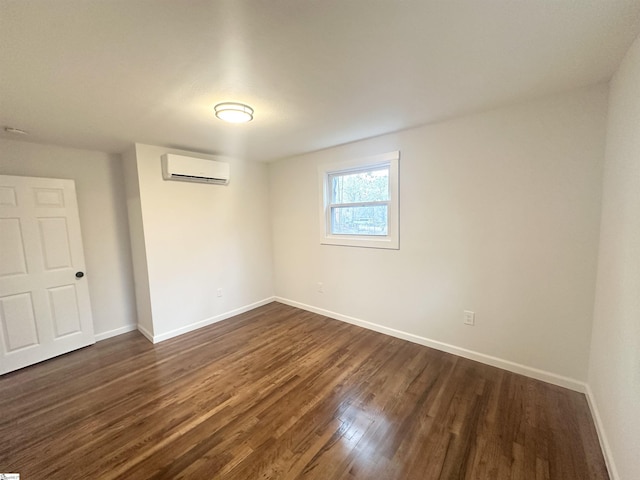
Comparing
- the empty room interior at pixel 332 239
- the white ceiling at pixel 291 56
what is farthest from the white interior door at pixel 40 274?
the white ceiling at pixel 291 56

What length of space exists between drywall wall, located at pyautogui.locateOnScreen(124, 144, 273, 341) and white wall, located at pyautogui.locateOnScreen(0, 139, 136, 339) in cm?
31

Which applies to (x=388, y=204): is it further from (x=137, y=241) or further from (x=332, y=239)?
(x=137, y=241)

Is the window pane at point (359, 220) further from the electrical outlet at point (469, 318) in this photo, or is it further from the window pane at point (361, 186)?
the electrical outlet at point (469, 318)

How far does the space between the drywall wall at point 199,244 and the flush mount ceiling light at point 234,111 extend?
1.51 metres

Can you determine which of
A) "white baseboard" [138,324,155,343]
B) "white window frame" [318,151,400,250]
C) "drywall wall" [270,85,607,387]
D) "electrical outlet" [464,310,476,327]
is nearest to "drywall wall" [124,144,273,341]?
"white baseboard" [138,324,155,343]

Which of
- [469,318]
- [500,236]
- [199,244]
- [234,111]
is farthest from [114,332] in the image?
[500,236]

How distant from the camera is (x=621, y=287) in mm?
1396

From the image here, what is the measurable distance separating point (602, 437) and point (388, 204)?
2.38m

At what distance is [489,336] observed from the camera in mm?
2391

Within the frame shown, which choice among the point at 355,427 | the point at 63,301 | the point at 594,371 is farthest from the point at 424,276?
the point at 63,301

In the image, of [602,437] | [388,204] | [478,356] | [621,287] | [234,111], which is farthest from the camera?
[388,204]

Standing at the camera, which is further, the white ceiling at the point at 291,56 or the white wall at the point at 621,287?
the white wall at the point at 621,287

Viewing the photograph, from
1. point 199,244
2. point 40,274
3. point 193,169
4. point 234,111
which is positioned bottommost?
point 40,274

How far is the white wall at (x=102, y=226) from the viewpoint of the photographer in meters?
2.92
